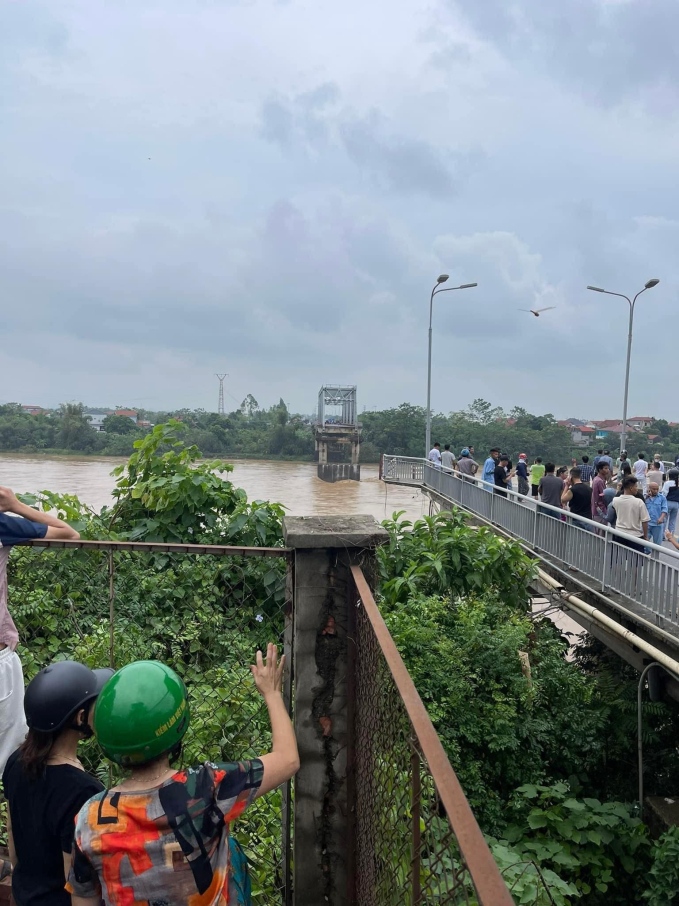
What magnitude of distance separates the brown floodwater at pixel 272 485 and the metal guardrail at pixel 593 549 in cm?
1822

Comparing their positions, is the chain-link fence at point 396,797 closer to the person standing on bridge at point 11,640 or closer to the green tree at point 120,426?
the person standing on bridge at point 11,640

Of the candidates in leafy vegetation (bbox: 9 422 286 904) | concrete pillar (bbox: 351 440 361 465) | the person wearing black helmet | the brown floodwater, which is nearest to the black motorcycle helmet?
the person wearing black helmet

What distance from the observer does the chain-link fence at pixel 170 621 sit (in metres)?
4.47

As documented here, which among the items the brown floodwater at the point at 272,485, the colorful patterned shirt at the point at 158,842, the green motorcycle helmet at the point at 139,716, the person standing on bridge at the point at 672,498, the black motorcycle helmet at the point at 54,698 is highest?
the green motorcycle helmet at the point at 139,716

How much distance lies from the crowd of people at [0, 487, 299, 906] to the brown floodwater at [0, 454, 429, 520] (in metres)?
29.4

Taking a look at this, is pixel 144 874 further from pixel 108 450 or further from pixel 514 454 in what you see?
pixel 108 450

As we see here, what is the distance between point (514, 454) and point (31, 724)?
60948mm

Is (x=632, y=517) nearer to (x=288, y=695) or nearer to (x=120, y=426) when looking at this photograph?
(x=288, y=695)

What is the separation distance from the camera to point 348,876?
2752mm

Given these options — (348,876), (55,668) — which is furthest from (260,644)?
(55,668)

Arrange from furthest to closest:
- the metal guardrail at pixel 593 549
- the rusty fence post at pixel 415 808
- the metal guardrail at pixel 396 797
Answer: the metal guardrail at pixel 593 549, the rusty fence post at pixel 415 808, the metal guardrail at pixel 396 797

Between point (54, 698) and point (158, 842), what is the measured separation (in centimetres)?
56

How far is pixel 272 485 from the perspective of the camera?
4897 centimetres

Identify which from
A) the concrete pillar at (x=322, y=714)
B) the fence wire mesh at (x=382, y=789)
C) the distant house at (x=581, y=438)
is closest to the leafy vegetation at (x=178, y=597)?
the concrete pillar at (x=322, y=714)
